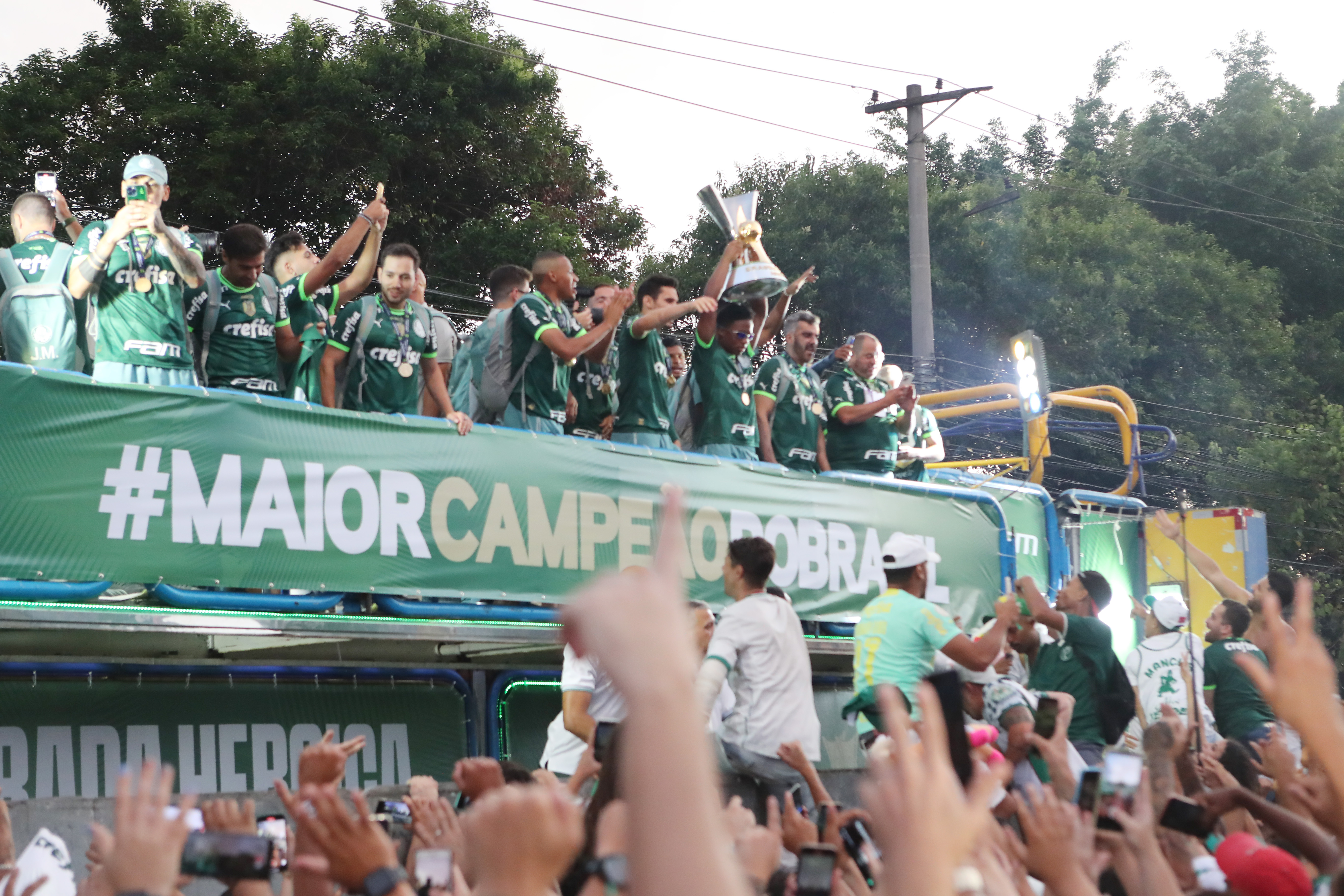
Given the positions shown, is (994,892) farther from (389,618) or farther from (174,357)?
(174,357)

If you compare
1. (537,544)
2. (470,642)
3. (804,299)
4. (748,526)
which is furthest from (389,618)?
(804,299)

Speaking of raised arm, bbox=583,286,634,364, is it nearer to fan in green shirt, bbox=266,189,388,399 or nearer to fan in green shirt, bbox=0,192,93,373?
fan in green shirt, bbox=266,189,388,399

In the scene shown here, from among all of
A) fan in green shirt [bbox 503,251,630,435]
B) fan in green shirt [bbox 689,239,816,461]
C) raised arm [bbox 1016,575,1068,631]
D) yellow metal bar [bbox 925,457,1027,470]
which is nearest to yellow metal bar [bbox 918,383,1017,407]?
yellow metal bar [bbox 925,457,1027,470]

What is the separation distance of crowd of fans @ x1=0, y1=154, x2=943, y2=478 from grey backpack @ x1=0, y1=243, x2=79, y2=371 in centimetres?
1

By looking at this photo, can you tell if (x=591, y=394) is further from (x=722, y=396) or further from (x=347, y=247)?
(x=347, y=247)

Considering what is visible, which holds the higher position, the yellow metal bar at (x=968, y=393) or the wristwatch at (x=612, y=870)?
the yellow metal bar at (x=968, y=393)

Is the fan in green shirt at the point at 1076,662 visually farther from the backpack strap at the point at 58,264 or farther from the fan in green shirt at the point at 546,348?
the backpack strap at the point at 58,264

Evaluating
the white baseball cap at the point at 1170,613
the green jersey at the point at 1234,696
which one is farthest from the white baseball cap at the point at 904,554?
the white baseball cap at the point at 1170,613

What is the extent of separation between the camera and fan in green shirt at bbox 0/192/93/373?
775 centimetres

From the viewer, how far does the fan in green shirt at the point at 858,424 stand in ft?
35.3

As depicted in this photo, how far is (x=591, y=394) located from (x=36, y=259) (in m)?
3.52

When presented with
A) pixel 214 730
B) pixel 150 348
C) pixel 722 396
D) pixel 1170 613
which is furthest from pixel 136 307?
pixel 1170 613

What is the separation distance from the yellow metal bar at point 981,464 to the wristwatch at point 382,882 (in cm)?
1210

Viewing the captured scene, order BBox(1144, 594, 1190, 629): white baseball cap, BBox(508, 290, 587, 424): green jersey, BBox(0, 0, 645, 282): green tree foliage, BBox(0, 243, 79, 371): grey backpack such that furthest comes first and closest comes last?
1. BBox(0, 0, 645, 282): green tree foliage
2. BBox(1144, 594, 1190, 629): white baseball cap
3. BBox(508, 290, 587, 424): green jersey
4. BBox(0, 243, 79, 371): grey backpack
